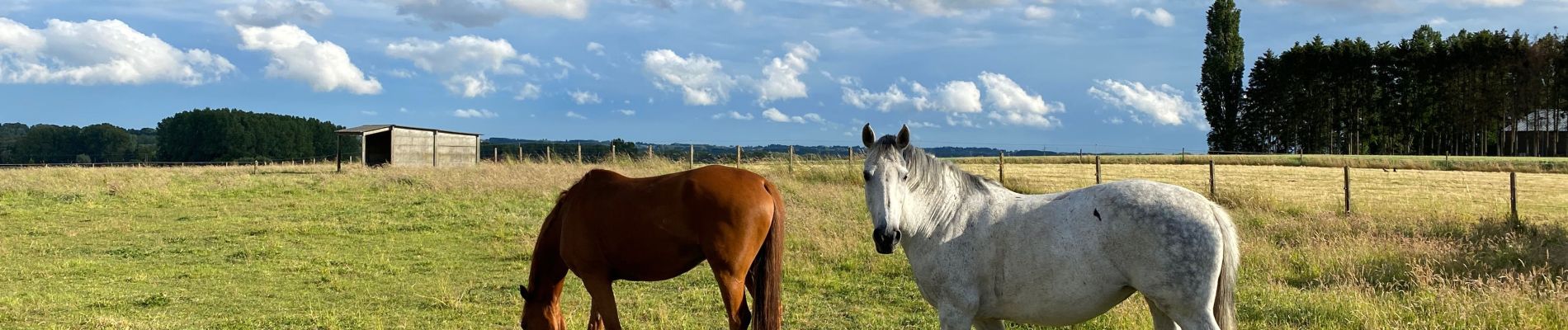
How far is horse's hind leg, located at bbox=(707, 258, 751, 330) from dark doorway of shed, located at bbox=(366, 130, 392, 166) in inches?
1242

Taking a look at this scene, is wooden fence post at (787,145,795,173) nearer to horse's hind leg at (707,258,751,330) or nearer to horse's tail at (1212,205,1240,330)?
horse's hind leg at (707,258,751,330)

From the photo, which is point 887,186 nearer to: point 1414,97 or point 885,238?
point 885,238

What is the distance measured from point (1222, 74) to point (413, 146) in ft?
154

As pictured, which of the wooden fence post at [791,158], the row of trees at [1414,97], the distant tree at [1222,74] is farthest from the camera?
the distant tree at [1222,74]

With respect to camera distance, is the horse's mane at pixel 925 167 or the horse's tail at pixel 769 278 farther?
the horse's tail at pixel 769 278

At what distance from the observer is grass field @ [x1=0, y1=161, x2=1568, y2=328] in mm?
6656

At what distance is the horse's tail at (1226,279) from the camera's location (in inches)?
131

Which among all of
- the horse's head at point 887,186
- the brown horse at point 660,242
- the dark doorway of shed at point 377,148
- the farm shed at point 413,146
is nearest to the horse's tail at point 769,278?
the brown horse at point 660,242

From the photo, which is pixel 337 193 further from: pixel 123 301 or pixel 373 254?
pixel 123 301

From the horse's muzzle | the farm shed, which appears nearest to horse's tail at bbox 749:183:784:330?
the horse's muzzle

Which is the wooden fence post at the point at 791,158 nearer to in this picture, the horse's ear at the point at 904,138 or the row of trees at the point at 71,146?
the horse's ear at the point at 904,138

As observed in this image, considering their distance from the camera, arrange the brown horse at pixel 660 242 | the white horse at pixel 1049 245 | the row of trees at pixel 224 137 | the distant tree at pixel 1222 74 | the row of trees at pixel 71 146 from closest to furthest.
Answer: the white horse at pixel 1049 245, the brown horse at pixel 660 242, the distant tree at pixel 1222 74, the row of trees at pixel 224 137, the row of trees at pixel 71 146

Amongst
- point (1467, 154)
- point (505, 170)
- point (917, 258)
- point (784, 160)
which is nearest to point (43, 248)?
point (505, 170)

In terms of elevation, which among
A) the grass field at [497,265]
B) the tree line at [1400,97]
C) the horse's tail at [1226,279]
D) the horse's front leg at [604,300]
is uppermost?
the tree line at [1400,97]
